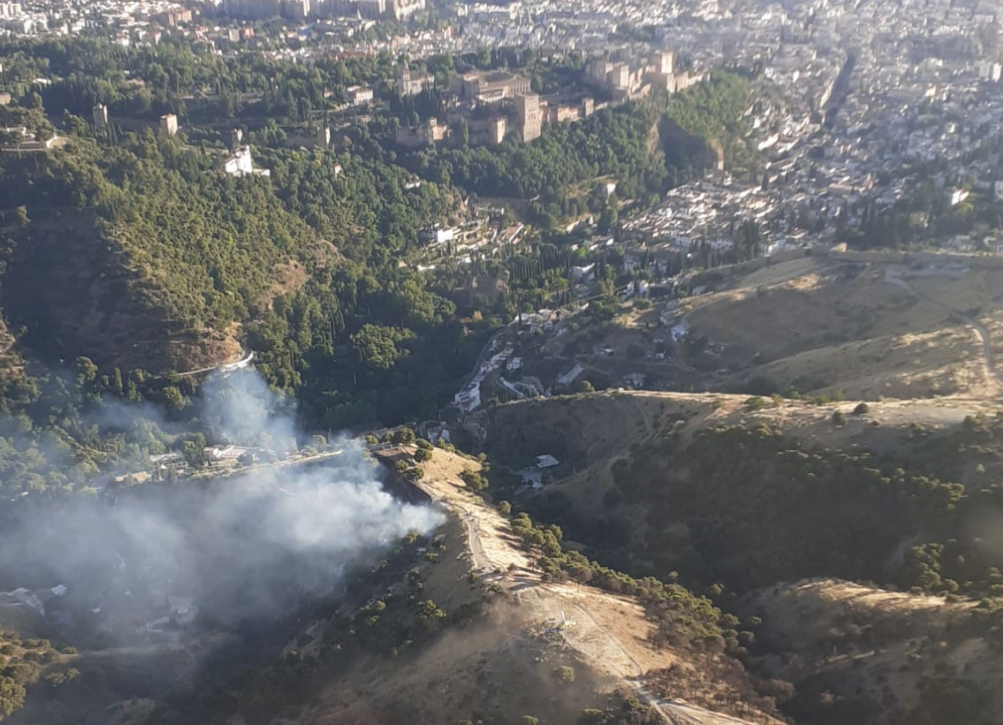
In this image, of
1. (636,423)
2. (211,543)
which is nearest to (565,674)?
(211,543)

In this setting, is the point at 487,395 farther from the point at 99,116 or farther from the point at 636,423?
the point at 99,116

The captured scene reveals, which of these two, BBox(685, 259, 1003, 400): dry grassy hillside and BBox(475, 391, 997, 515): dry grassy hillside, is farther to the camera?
BBox(685, 259, 1003, 400): dry grassy hillside

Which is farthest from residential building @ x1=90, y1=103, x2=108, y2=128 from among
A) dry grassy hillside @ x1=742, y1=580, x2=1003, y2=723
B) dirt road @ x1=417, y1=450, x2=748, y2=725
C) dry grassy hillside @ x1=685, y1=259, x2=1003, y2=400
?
dry grassy hillside @ x1=742, y1=580, x2=1003, y2=723

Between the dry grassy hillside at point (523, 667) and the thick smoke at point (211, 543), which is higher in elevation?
the dry grassy hillside at point (523, 667)

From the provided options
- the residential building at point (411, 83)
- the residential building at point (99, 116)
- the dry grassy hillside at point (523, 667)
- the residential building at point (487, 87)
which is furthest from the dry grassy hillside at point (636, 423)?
the residential building at point (411, 83)

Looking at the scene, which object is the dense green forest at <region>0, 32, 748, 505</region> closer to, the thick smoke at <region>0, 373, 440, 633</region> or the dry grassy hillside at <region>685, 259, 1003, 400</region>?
the thick smoke at <region>0, 373, 440, 633</region>

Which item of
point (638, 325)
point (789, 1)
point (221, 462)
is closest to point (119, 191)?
point (221, 462)

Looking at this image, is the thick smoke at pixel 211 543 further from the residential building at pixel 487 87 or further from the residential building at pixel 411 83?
the residential building at pixel 487 87

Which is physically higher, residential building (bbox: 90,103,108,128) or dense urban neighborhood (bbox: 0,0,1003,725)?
residential building (bbox: 90,103,108,128)
